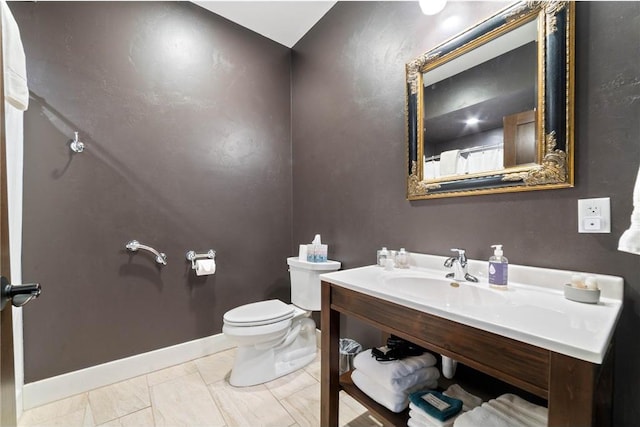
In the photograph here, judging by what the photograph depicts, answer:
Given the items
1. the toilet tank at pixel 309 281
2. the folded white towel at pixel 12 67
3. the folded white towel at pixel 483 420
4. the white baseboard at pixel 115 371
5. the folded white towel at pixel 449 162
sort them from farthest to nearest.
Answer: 1. the toilet tank at pixel 309 281
2. the white baseboard at pixel 115 371
3. the folded white towel at pixel 449 162
4. the folded white towel at pixel 12 67
5. the folded white towel at pixel 483 420

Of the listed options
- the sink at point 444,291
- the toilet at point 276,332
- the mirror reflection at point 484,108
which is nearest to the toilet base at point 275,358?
the toilet at point 276,332

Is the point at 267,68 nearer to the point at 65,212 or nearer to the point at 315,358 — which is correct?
the point at 65,212

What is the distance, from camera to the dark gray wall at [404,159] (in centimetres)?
86

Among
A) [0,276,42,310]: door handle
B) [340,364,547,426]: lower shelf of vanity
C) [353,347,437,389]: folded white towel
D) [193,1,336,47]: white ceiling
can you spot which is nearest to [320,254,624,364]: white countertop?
[353,347,437,389]: folded white towel

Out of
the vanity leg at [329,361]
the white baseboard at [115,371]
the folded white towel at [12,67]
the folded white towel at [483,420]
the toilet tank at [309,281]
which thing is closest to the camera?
the folded white towel at [483,420]

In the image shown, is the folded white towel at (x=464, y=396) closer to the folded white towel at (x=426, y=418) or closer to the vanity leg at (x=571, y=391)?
the folded white towel at (x=426, y=418)

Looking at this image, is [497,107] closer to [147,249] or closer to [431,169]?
[431,169]

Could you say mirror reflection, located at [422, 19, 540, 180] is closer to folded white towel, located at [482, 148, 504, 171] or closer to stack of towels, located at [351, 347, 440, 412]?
folded white towel, located at [482, 148, 504, 171]

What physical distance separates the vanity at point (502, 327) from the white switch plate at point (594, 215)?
0.53 ft

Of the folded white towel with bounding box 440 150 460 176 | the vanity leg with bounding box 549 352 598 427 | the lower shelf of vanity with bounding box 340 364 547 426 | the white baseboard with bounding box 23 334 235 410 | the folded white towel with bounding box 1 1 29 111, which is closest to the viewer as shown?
the vanity leg with bounding box 549 352 598 427

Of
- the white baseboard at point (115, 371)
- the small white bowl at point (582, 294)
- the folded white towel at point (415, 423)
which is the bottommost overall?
the white baseboard at point (115, 371)

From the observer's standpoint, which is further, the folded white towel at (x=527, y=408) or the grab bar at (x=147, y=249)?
the grab bar at (x=147, y=249)

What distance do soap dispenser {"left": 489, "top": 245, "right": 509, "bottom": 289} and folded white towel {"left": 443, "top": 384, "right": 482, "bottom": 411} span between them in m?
0.46

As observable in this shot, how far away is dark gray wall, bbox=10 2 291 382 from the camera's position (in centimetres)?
146
